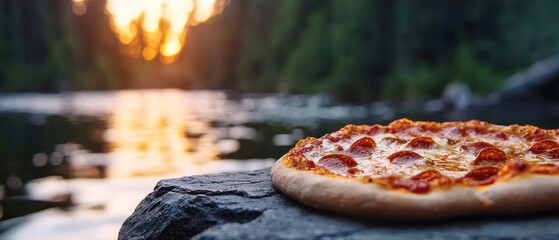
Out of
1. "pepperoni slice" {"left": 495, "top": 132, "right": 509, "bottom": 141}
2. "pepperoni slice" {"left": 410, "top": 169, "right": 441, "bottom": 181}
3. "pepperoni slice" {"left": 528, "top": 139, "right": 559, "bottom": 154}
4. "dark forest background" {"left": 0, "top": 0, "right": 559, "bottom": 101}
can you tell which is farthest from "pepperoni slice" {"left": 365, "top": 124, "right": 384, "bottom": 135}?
"dark forest background" {"left": 0, "top": 0, "right": 559, "bottom": 101}

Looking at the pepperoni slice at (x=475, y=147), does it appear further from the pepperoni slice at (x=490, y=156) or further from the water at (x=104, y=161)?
the water at (x=104, y=161)

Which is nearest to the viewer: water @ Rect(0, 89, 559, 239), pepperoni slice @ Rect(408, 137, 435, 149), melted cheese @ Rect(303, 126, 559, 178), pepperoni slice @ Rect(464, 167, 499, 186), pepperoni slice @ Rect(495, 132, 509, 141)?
pepperoni slice @ Rect(464, 167, 499, 186)

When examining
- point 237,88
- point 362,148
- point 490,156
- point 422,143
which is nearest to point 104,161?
point 362,148

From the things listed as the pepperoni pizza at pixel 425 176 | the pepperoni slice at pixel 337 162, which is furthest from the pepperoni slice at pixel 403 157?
the pepperoni slice at pixel 337 162

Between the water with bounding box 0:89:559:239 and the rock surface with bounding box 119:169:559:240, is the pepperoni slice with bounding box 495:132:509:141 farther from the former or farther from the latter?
the water with bounding box 0:89:559:239

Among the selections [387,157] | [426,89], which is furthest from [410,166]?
[426,89]

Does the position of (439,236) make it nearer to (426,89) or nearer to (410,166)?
(410,166)

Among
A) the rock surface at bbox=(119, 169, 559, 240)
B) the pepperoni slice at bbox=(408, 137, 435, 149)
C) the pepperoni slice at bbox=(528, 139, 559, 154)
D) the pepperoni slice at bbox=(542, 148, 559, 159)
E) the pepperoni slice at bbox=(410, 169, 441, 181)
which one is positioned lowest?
the rock surface at bbox=(119, 169, 559, 240)
